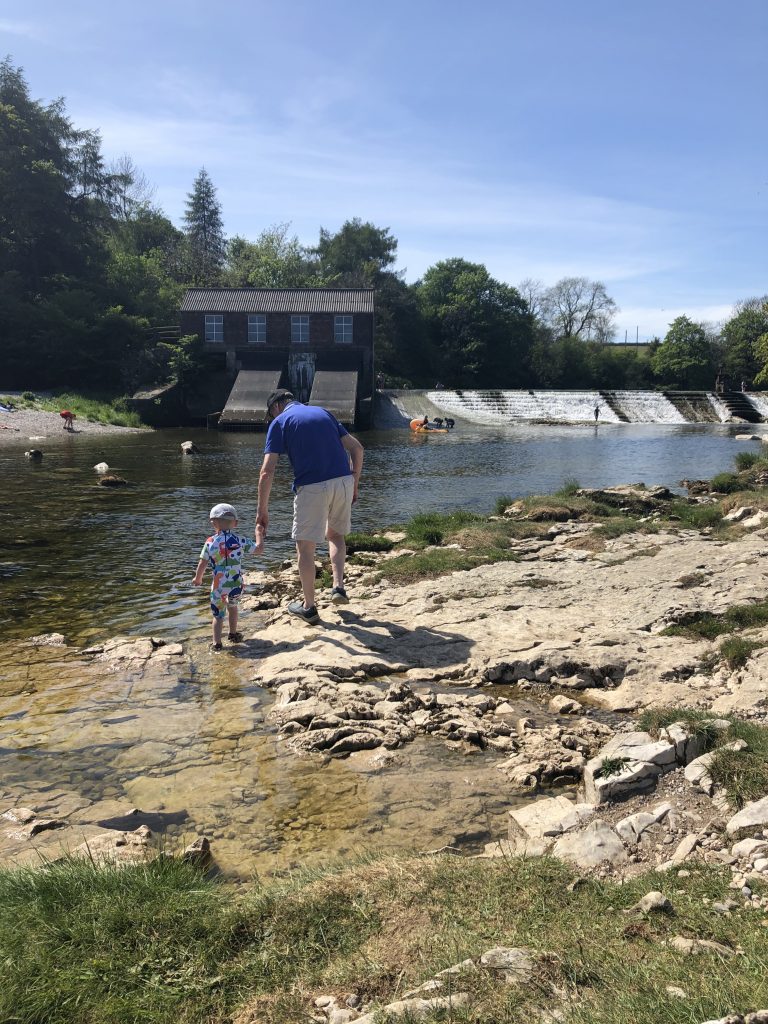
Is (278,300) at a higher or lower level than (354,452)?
higher

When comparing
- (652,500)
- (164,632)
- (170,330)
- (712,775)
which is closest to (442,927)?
(712,775)

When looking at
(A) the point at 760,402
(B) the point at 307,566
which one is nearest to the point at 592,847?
(B) the point at 307,566

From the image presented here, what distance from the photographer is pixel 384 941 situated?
294cm

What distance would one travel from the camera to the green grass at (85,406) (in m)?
41.3

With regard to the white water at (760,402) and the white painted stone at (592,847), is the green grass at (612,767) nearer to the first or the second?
the white painted stone at (592,847)

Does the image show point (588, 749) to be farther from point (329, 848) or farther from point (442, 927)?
point (442, 927)

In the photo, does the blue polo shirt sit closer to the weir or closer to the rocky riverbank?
the rocky riverbank

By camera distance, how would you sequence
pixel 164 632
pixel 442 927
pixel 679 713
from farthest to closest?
pixel 164 632 < pixel 679 713 < pixel 442 927

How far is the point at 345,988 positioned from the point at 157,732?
10.7 feet

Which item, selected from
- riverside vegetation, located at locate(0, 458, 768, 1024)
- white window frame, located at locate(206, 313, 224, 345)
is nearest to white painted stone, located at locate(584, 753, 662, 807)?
riverside vegetation, located at locate(0, 458, 768, 1024)

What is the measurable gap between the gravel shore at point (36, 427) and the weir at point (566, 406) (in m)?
18.7

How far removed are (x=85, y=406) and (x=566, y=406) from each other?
107 ft

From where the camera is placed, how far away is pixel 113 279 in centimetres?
5562

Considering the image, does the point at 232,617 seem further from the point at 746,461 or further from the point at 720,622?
the point at 746,461
